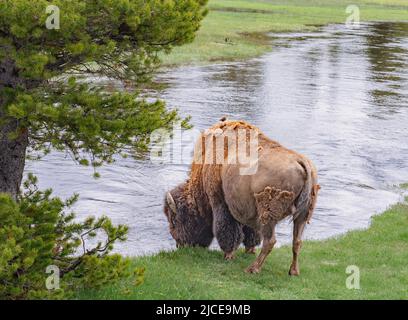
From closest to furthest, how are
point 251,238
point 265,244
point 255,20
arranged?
point 265,244 < point 251,238 < point 255,20

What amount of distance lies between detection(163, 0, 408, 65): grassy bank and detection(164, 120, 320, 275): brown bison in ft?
84.8

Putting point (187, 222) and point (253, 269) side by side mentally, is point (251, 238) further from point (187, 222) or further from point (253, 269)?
point (253, 269)

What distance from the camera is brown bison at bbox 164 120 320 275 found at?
403 inches

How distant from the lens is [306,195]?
10.3 m

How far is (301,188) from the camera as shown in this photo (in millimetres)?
10219

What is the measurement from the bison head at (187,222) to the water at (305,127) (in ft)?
5.53

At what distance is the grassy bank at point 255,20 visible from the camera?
41.6 metres

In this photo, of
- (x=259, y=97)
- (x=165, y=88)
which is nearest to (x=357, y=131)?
(x=259, y=97)

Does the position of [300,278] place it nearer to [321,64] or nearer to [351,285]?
[351,285]

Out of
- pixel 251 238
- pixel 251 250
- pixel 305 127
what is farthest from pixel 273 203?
pixel 305 127

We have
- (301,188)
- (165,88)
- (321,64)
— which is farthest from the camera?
(321,64)

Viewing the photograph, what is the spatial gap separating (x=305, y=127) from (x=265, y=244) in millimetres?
15880

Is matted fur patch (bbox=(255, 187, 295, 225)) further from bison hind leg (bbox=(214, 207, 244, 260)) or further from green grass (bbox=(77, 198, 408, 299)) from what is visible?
bison hind leg (bbox=(214, 207, 244, 260))
